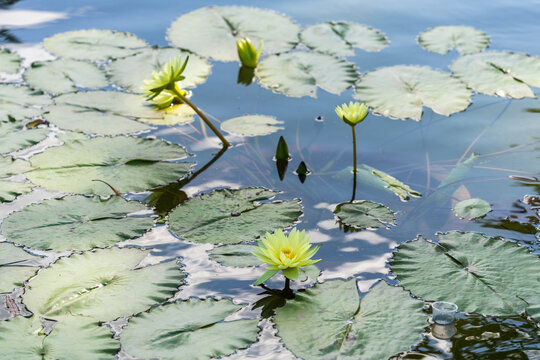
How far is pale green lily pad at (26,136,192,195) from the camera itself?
2.43 metres

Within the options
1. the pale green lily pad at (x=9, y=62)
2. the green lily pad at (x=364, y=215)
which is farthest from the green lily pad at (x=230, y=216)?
the pale green lily pad at (x=9, y=62)

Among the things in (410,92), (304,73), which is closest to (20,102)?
(304,73)

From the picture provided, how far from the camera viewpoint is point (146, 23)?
384 centimetres

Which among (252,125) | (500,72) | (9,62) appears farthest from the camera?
(9,62)

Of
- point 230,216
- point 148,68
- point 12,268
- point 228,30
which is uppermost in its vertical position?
point 228,30

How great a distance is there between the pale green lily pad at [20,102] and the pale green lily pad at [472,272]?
1.82 m

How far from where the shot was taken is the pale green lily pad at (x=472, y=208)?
225cm

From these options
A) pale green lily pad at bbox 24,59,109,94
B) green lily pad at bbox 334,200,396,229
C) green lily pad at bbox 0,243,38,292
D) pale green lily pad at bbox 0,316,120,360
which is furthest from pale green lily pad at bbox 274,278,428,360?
pale green lily pad at bbox 24,59,109,94

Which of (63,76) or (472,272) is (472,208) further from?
(63,76)

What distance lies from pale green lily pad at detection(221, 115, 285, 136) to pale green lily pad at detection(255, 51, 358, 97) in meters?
0.26

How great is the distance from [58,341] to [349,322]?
0.76 m

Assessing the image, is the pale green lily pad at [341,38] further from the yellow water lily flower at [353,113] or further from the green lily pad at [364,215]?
the green lily pad at [364,215]

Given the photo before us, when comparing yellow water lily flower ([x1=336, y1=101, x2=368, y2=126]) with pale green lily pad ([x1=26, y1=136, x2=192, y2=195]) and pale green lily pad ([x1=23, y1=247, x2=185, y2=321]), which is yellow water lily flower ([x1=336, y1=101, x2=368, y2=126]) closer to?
pale green lily pad ([x1=26, y1=136, x2=192, y2=195])

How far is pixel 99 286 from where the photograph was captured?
1.90 m
